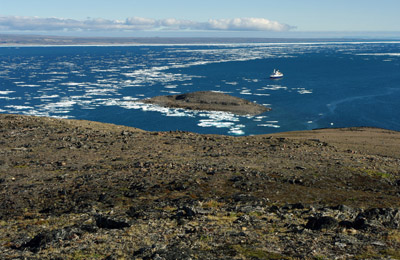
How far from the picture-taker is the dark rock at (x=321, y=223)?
17656 mm

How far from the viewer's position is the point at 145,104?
8612 cm

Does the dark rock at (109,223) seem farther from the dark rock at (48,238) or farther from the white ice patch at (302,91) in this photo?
the white ice patch at (302,91)

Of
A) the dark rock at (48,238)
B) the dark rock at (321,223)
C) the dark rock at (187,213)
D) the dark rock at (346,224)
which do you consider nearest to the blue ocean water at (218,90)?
the dark rock at (187,213)

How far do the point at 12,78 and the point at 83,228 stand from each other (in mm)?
129162

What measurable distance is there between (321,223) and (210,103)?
67931 mm

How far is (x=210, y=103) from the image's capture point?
8488 centimetres

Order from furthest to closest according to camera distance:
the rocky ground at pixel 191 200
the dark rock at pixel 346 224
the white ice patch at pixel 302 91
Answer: the white ice patch at pixel 302 91, the dark rock at pixel 346 224, the rocky ground at pixel 191 200

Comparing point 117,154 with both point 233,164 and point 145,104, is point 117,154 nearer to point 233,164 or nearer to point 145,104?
point 233,164

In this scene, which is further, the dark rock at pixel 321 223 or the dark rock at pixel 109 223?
the dark rock at pixel 109 223

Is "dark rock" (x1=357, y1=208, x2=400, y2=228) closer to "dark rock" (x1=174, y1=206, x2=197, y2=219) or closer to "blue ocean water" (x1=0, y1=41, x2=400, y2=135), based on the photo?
"dark rock" (x1=174, y1=206, x2=197, y2=219)

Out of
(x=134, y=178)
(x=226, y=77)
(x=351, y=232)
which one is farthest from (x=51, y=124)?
(x=226, y=77)

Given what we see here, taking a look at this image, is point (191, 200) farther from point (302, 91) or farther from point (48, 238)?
point (302, 91)

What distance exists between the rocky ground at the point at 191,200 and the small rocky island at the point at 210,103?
143 ft

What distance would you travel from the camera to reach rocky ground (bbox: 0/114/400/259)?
15805mm
